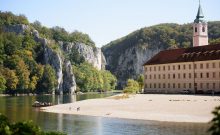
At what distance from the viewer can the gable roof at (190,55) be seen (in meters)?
87.2

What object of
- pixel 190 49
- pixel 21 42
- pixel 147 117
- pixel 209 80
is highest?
pixel 21 42

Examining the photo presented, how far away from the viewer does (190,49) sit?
318 feet

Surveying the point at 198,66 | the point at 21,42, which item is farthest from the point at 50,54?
the point at 198,66

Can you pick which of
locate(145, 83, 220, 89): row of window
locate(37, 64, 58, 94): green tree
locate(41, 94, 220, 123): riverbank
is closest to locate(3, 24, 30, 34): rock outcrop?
locate(37, 64, 58, 94): green tree

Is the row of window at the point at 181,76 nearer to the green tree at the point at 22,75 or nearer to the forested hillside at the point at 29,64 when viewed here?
the forested hillside at the point at 29,64

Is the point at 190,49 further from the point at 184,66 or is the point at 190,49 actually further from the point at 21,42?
the point at 21,42

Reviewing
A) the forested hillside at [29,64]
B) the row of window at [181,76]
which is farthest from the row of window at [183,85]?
the forested hillside at [29,64]

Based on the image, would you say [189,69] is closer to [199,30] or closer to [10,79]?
[199,30]

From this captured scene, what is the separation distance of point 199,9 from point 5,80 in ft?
247

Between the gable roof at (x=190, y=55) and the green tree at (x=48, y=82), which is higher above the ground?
the gable roof at (x=190, y=55)

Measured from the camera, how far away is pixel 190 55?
3716 inches

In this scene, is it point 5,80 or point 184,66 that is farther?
point 5,80

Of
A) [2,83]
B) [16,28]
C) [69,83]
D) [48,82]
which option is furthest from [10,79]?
[16,28]

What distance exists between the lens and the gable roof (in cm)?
8718
